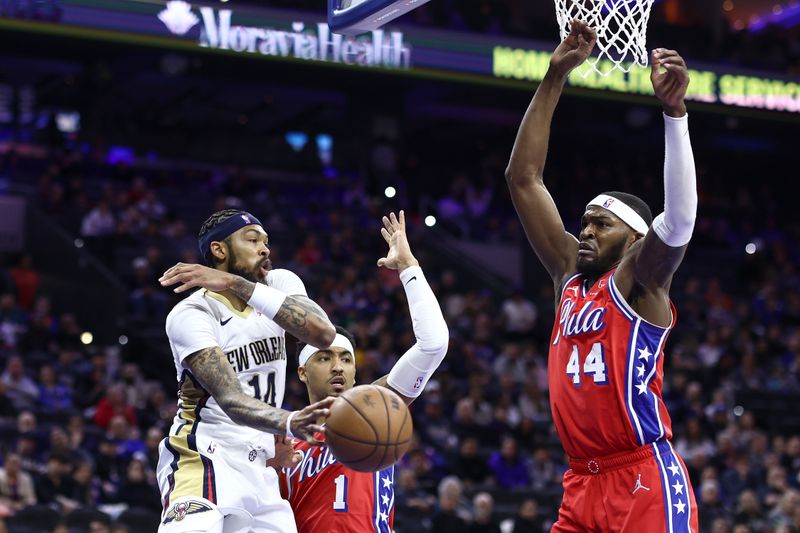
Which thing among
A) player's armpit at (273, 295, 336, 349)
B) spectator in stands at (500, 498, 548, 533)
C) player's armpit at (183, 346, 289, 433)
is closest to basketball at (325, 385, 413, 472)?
player's armpit at (183, 346, 289, 433)

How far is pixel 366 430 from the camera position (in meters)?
5.08

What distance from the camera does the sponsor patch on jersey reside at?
18.6ft

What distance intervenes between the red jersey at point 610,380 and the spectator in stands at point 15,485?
7.67 metres

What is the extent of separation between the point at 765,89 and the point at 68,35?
13.1 meters

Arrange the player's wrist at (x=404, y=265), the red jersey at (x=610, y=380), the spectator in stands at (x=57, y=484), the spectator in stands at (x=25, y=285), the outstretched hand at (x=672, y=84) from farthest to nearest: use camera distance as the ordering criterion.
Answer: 1. the spectator in stands at (x=25, y=285)
2. the spectator in stands at (x=57, y=484)
3. the player's wrist at (x=404, y=265)
4. the red jersey at (x=610, y=380)
5. the outstretched hand at (x=672, y=84)

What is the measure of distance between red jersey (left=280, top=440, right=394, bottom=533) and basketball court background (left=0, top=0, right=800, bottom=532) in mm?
5283

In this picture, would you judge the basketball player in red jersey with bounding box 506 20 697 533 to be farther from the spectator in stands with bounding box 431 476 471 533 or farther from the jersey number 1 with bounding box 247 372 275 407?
the spectator in stands with bounding box 431 476 471 533

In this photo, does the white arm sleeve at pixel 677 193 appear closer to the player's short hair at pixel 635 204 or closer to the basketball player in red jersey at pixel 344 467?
the player's short hair at pixel 635 204

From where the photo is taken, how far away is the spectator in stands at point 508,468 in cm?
1515

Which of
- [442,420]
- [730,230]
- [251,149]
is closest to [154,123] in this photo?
[251,149]

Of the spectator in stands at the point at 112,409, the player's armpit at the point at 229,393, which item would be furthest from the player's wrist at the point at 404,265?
the spectator in stands at the point at 112,409

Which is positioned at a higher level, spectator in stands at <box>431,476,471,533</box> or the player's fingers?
the player's fingers

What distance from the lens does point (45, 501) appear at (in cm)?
1211

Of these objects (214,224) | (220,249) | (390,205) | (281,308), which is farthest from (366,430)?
(390,205)
